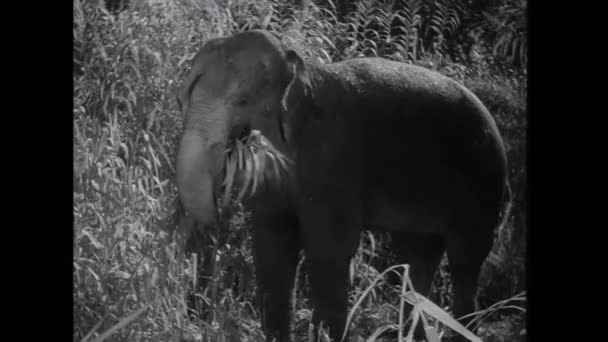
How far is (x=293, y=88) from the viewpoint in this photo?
2.11m

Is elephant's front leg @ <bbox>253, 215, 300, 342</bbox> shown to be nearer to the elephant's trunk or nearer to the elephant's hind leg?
the elephant's trunk

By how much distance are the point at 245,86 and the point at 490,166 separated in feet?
1.78

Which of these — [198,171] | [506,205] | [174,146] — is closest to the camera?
[198,171]

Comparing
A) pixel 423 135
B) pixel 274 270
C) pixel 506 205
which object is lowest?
pixel 274 270

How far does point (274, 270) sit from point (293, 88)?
40 cm

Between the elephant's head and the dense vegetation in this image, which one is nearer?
the elephant's head

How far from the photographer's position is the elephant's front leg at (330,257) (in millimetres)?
2143

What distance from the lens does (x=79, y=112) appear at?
7.80 ft

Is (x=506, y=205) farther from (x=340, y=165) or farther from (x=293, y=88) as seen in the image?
(x=293, y=88)

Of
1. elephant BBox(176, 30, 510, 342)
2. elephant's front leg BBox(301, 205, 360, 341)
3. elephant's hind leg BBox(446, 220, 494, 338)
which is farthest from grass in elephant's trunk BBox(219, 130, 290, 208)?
elephant's hind leg BBox(446, 220, 494, 338)

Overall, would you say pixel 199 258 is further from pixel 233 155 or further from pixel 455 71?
pixel 455 71

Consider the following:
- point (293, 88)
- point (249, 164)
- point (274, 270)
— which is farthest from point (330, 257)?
point (293, 88)

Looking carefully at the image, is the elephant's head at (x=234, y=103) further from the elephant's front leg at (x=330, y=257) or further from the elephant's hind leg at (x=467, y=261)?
the elephant's hind leg at (x=467, y=261)

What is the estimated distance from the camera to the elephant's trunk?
6.76 ft
